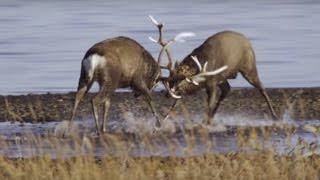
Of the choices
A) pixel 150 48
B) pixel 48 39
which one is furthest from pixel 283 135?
pixel 48 39

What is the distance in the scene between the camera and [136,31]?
39.5m

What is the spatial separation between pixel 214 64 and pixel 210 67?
94 millimetres

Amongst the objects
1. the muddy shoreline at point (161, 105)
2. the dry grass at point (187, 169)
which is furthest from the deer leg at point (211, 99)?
the dry grass at point (187, 169)

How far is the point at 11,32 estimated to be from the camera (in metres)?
41.5

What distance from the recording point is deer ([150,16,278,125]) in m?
20.9

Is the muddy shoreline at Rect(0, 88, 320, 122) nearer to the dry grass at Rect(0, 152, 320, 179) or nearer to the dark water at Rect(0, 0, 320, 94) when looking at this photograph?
the dark water at Rect(0, 0, 320, 94)

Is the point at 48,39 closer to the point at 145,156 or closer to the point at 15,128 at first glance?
the point at 15,128

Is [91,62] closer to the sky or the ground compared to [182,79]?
closer to the sky

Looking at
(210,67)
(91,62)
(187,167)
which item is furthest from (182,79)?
(187,167)

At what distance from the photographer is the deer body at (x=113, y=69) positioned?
1969cm

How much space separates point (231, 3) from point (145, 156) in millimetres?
41039

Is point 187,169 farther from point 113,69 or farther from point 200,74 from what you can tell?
point 200,74

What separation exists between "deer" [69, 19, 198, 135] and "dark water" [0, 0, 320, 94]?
17.6ft

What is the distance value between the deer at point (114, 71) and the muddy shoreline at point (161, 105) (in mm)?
1107
